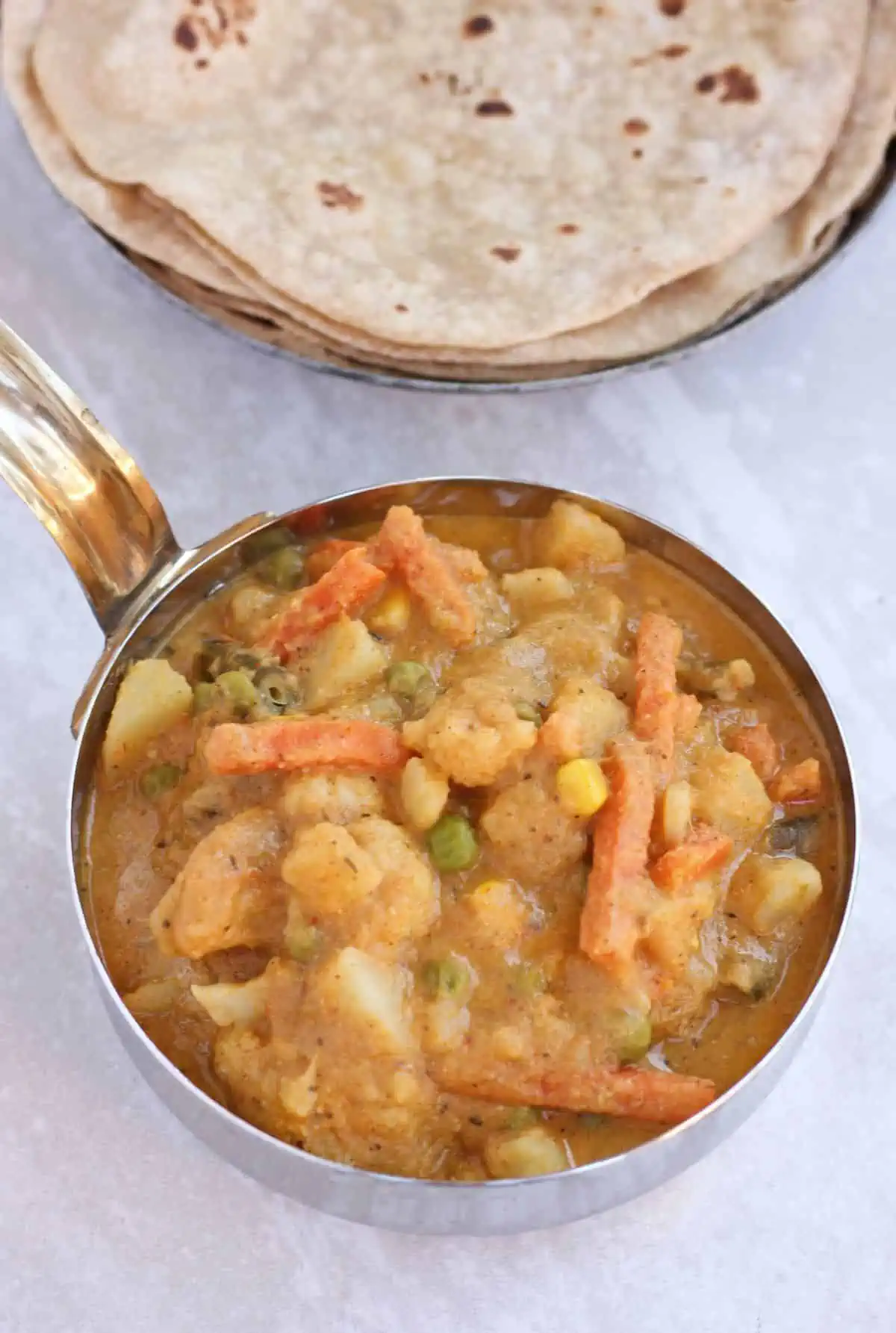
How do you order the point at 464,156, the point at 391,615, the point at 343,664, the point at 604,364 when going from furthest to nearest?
the point at 464,156 < the point at 604,364 < the point at 391,615 < the point at 343,664

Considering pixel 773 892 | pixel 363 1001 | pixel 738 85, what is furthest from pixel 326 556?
pixel 738 85

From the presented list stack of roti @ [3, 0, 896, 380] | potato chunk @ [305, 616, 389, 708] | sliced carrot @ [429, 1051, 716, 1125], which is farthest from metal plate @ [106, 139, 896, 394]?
sliced carrot @ [429, 1051, 716, 1125]

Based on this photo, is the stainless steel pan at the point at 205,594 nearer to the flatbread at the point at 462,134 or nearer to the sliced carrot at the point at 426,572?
the sliced carrot at the point at 426,572

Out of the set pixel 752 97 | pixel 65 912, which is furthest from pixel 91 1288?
pixel 752 97

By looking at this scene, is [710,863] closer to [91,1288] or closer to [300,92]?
[91,1288]

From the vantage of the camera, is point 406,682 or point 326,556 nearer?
point 406,682

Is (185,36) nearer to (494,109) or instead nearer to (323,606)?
(494,109)

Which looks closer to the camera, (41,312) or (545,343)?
(545,343)

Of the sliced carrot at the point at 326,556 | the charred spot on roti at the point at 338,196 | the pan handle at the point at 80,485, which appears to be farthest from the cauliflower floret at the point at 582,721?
the charred spot on roti at the point at 338,196
